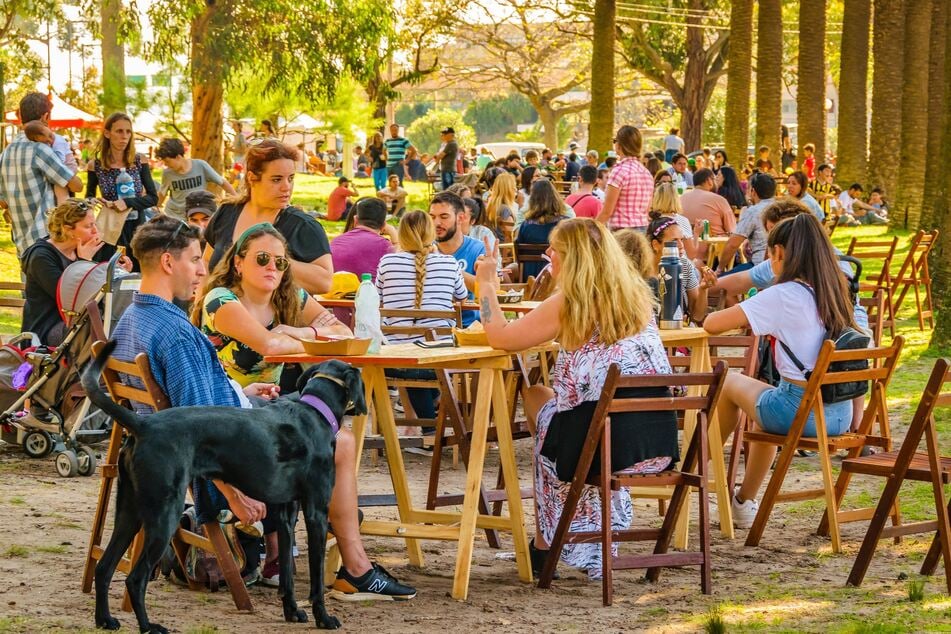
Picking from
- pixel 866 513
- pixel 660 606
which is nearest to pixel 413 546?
pixel 660 606

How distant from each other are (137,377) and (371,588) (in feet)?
3.79

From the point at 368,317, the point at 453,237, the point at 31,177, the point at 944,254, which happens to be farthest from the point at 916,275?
the point at 368,317

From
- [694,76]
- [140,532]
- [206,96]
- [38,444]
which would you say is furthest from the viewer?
[694,76]

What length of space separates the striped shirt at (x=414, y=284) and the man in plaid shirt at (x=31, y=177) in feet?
10.3

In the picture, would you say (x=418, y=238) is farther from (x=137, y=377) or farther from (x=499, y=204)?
(x=499, y=204)

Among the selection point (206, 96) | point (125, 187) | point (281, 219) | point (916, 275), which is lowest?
point (916, 275)

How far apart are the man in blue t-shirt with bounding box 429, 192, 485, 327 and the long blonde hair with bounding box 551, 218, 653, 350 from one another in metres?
3.60

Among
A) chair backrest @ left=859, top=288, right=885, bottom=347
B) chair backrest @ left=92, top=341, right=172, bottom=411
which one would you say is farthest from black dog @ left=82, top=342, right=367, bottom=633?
chair backrest @ left=859, top=288, right=885, bottom=347

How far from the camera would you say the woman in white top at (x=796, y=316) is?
669 cm

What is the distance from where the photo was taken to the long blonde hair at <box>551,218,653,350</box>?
19.2ft

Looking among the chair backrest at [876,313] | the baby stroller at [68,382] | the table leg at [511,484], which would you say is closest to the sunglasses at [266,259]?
the table leg at [511,484]

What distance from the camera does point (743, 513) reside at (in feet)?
22.9

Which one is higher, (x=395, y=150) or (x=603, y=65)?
(x=603, y=65)

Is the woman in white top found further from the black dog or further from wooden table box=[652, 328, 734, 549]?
the black dog
